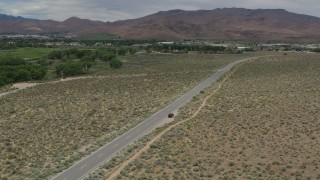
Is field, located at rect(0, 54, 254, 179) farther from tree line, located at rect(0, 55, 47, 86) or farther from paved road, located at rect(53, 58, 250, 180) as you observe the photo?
tree line, located at rect(0, 55, 47, 86)

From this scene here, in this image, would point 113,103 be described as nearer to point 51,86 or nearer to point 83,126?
point 83,126

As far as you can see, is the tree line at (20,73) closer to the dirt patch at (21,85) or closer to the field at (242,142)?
the dirt patch at (21,85)

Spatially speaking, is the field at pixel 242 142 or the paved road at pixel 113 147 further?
the paved road at pixel 113 147

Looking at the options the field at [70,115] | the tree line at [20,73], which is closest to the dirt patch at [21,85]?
the tree line at [20,73]

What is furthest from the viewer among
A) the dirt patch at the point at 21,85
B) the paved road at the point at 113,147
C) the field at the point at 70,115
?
the dirt patch at the point at 21,85

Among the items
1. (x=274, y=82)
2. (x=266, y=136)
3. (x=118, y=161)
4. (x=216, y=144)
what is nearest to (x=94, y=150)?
(x=118, y=161)

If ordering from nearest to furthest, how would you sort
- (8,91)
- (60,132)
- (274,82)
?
(60,132) < (274,82) < (8,91)

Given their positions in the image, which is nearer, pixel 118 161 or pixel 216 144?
pixel 118 161
